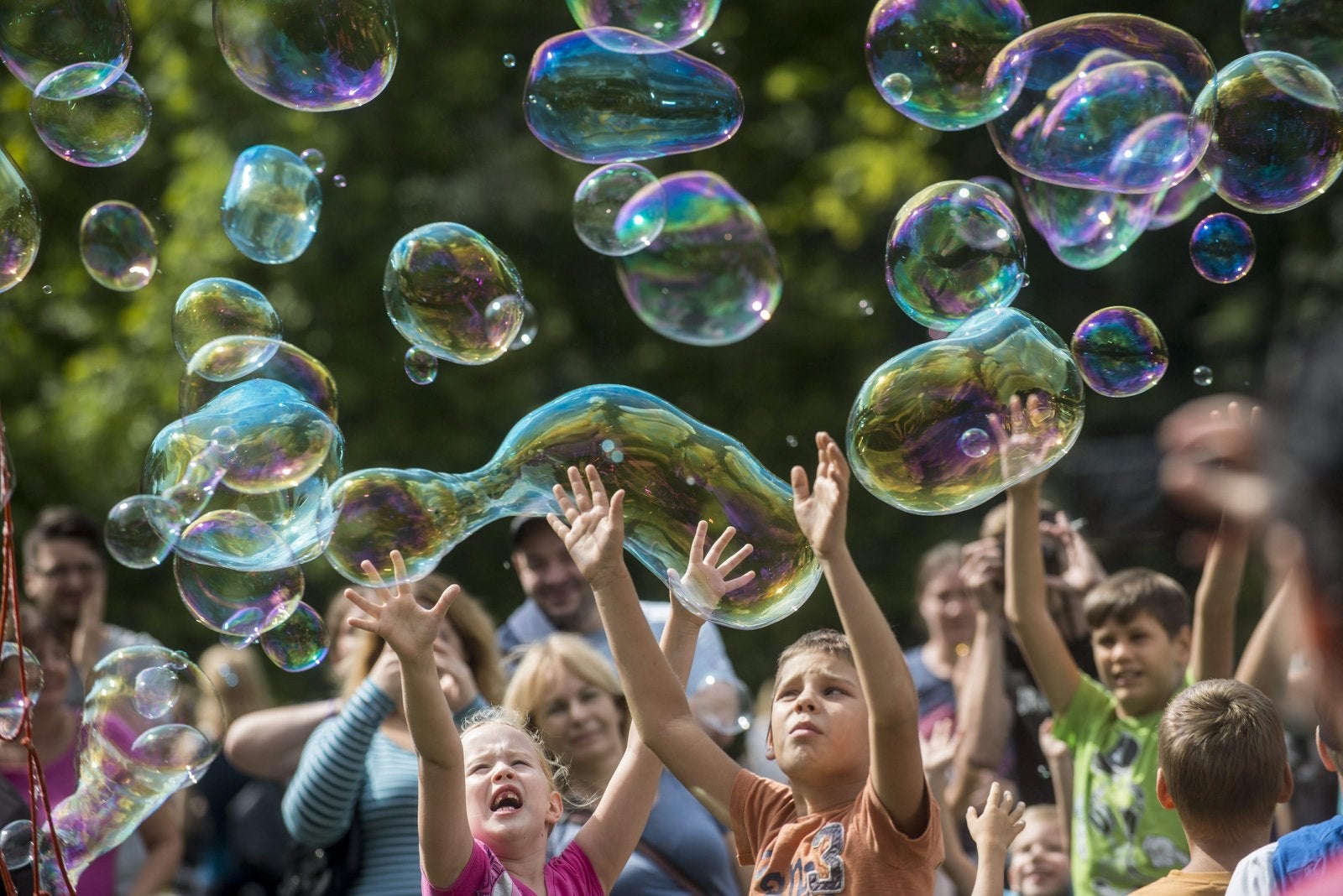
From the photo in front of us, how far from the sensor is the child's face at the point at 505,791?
281cm

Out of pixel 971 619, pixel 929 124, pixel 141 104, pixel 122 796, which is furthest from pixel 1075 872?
pixel 141 104

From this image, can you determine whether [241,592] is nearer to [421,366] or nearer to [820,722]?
[421,366]

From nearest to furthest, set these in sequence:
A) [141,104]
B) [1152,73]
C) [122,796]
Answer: [122,796] → [1152,73] → [141,104]

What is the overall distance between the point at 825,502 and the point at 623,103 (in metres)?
1.77

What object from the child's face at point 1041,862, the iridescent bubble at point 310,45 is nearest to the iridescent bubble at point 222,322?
the iridescent bubble at point 310,45

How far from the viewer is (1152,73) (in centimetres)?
380

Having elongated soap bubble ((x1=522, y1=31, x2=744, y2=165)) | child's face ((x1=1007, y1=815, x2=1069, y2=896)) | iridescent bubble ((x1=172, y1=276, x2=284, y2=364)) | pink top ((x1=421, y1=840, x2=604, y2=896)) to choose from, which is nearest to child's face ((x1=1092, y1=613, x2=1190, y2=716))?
child's face ((x1=1007, y1=815, x2=1069, y2=896))

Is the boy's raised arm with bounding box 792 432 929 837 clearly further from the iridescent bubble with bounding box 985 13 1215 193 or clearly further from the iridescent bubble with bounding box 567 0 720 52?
the iridescent bubble with bounding box 567 0 720 52

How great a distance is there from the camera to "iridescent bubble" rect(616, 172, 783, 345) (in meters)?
4.36

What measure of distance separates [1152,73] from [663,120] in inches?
47.3

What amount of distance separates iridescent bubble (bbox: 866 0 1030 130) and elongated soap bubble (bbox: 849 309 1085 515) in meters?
0.95

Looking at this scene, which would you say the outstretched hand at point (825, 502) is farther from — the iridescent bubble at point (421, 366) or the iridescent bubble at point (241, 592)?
the iridescent bubble at point (421, 366)

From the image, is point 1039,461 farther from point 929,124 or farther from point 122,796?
point 122,796

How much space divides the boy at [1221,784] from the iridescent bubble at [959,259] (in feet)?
4.33
